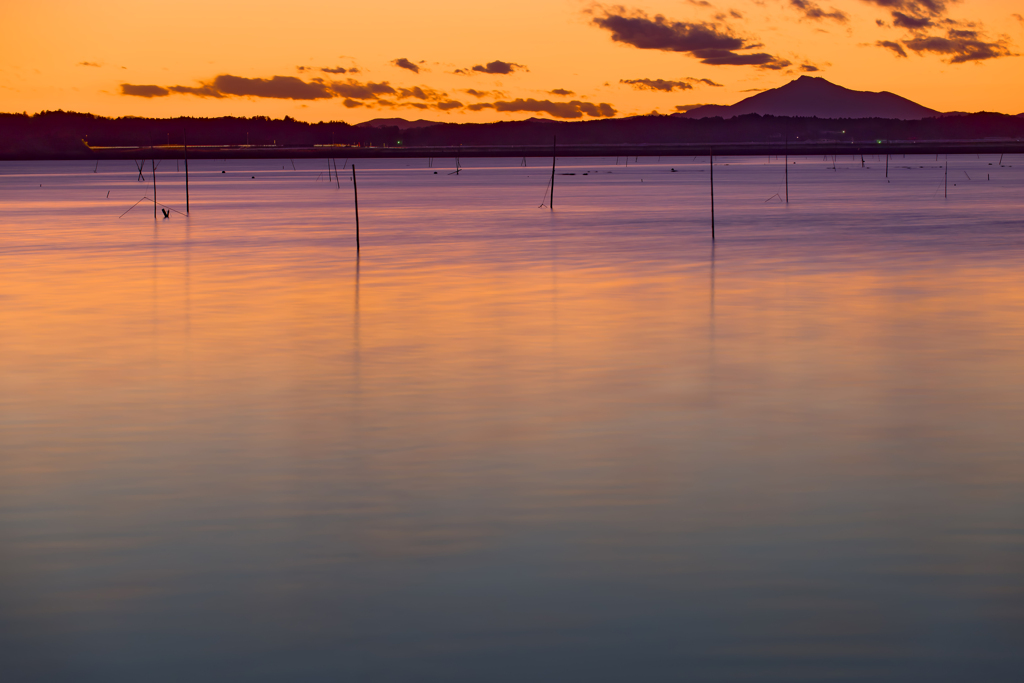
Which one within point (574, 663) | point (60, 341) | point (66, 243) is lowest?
point (574, 663)

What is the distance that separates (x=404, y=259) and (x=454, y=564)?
30233 mm

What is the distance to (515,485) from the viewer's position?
36.7 ft

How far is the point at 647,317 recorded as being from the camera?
77.7 ft

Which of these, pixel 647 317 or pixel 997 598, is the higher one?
pixel 647 317

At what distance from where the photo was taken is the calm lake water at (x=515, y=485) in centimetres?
736

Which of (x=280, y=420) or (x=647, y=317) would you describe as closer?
(x=280, y=420)

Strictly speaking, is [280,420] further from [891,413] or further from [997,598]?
[997,598]

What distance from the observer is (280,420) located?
14367 millimetres

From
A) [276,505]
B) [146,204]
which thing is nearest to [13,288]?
[276,505]

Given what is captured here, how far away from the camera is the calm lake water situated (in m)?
7.36

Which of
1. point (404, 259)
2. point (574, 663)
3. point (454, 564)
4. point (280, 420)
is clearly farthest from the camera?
point (404, 259)

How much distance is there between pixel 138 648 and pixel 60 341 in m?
15.5

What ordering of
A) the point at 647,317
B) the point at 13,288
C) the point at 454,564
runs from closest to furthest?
the point at 454,564
the point at 647,317
the point at 13,288

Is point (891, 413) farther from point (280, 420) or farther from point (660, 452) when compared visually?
point (280, 420)
